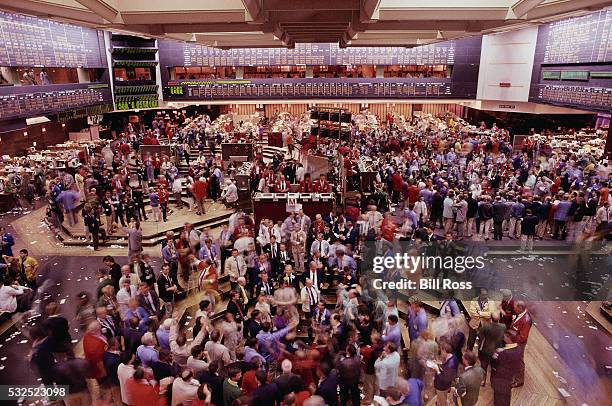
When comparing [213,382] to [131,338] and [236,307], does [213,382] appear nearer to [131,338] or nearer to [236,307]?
[131,338]

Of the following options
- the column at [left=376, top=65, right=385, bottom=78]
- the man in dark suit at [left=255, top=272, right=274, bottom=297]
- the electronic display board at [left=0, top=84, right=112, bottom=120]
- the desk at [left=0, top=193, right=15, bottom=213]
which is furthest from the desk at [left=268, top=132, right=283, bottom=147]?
the man in dark suit at [left=255, top=272, right=274, bottom=297]

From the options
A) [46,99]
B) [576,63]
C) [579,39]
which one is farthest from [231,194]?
[579,39]

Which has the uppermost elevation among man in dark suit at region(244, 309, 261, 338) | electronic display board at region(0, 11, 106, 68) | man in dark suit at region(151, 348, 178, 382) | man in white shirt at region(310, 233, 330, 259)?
electronic display board at region(0, 11, 106, 68)

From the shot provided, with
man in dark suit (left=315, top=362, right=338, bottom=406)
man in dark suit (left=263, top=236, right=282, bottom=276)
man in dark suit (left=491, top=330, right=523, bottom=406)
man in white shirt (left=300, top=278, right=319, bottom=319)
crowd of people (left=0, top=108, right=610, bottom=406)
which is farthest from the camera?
man in dark suit (left=263, top=236, right=282, bottom=276)

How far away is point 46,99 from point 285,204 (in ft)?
41.1

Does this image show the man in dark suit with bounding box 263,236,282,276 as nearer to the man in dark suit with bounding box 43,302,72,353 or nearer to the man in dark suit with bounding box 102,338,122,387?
the man in dark suit with bounding box 102,338,122,387

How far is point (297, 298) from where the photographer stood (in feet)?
24.7

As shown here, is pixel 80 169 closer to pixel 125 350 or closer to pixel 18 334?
pixel 18 334

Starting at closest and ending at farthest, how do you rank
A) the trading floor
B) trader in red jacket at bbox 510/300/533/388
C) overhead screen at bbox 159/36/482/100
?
1. the trading floor
2. trader in red jacket at bbox 510/300/533/388
3. overhead screen at bbox 159/36/482/100

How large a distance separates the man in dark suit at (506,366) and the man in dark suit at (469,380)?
452 millimetres

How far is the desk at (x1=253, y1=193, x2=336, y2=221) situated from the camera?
36.4 feet

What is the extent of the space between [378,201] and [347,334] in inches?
290

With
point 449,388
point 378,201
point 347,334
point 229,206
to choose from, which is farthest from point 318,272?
point 229,206

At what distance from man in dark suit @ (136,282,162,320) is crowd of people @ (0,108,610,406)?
3 cm
